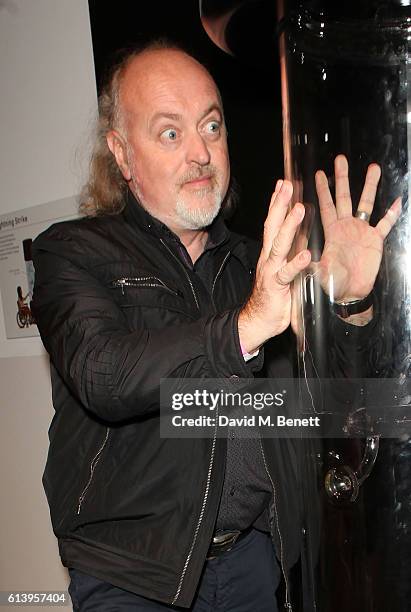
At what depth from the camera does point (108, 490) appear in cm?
108

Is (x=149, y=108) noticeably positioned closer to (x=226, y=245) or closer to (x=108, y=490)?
(x=226, y=245)

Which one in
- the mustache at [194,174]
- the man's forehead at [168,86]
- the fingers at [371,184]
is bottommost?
the mustache at [194,174]

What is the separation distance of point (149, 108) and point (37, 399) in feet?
3.86

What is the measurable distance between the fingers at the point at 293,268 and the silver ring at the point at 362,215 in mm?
→ 66

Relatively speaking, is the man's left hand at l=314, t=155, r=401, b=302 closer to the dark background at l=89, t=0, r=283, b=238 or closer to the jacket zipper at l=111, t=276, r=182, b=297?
the jacket zipper at l=111, t=276, r=182, b=297

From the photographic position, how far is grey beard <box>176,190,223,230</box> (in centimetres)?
117

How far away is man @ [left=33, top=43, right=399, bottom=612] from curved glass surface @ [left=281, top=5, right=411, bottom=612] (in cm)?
9

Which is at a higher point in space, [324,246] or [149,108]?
[149,108]

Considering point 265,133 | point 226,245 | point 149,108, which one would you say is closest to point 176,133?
point 149,108

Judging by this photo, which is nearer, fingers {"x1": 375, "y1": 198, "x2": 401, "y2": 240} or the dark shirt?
fingers {"x1": 375, "y1": 198, "x2": 401, "y2": 240}

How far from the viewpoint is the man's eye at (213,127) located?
3.96 ft

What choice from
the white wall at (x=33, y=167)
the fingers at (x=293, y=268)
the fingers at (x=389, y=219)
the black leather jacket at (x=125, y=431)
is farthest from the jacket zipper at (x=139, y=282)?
the white wall at (x=33, y=167)

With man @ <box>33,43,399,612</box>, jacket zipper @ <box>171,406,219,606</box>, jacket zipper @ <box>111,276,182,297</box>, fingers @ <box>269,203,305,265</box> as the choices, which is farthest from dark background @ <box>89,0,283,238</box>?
fingers @ <box>269,203,305,265</box>

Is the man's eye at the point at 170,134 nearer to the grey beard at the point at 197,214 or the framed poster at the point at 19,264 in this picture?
the grey beard at the point at 197,214
